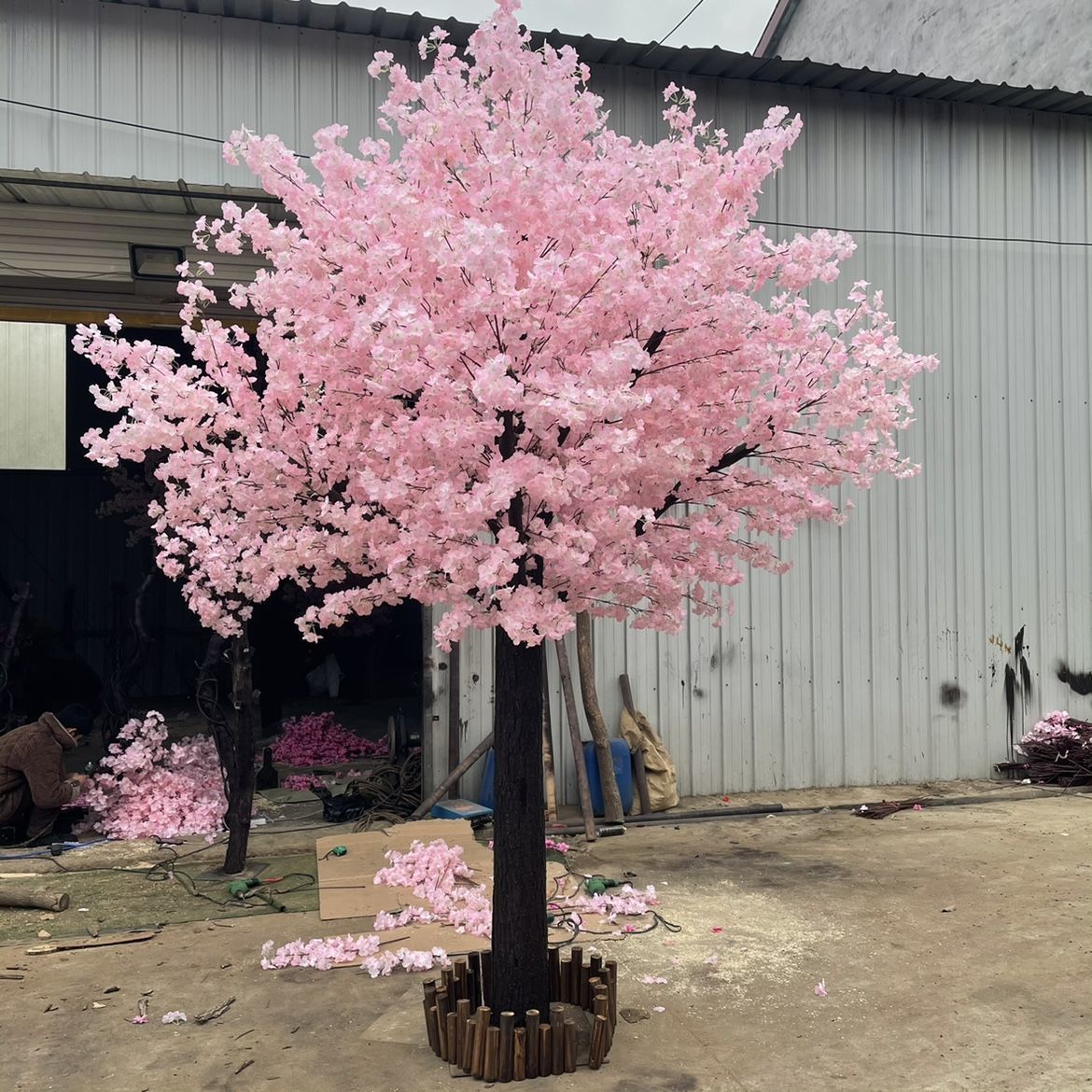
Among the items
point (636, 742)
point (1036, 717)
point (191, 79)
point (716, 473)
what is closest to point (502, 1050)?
point (716, 473)

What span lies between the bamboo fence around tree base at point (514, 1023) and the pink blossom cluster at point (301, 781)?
5.40 metres

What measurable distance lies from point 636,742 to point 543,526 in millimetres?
5302

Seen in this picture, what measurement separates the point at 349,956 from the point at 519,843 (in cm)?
165

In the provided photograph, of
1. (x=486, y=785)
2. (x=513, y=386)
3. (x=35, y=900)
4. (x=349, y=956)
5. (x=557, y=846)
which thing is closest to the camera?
(x=513, y=386)

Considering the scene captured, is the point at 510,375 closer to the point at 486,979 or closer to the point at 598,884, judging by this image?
the point at 486,979

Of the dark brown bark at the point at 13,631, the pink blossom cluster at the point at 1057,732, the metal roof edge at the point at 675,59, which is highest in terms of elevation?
the metal roof edge at the point at 675,59

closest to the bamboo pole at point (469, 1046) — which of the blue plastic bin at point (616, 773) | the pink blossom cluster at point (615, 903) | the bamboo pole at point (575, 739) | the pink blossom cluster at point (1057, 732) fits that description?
the pink blossom cluster at point (615, 903)

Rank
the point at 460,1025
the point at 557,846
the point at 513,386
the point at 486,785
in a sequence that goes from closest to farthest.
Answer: the point at 513,386 < the point at 460,1025 < the point at 557,846 < the point at 486,785

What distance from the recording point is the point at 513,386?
11.3 ft

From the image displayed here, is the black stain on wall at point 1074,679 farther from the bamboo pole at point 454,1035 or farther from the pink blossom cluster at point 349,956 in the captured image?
the bamboo pole at point 454,1035

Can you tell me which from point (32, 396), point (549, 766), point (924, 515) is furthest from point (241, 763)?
point (924, 515)

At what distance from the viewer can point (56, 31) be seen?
775 cm

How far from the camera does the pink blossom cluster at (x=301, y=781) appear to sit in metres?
9.84

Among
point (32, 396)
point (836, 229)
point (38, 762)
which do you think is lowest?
point (38, 762)
